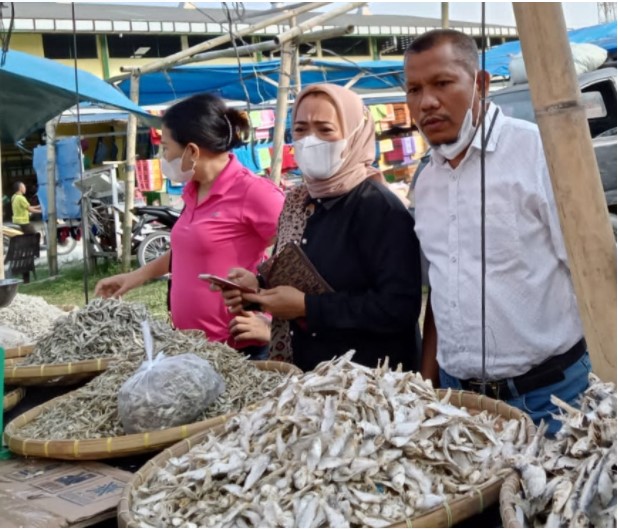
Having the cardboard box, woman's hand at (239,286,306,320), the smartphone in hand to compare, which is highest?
the smartphone in hand

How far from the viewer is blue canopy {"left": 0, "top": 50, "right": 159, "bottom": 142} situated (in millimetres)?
4854

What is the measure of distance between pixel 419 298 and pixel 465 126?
1.63ft

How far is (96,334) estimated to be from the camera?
248 centimetres

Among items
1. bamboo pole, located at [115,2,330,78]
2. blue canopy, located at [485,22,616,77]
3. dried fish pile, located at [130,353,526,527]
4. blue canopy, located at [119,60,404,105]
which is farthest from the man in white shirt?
blue canopy, located at [485,22,616,77]

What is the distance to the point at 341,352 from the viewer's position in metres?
2.21

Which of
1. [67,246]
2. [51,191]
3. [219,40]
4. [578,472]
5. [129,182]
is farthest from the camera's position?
[67,246]

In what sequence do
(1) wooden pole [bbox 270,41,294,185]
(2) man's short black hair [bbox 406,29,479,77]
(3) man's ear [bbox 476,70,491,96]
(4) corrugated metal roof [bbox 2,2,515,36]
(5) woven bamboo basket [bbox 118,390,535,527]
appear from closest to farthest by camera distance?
(5) woven bamboo basket [bbox 118,390,535,527]
(3) man's ear [bbox 476,70,491,96]
(2) man's short black hair [bbox 406,29,479,77]
(1) wooden pole [bbox 270,41,294,185]
(4) corrugated metal roof [bbox 2,2,515,36]

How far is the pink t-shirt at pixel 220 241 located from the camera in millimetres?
2760

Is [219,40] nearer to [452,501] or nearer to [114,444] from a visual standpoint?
[114,444]

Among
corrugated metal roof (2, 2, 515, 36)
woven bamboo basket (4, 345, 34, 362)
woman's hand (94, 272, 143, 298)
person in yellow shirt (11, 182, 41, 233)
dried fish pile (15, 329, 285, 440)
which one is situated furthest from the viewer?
corrugated metal roof (2, 2, 515, 36)

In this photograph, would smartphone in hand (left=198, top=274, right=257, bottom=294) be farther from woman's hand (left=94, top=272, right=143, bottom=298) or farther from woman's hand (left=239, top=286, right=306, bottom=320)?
woman's hand (left=94, top=272, right=143, bottom=298)

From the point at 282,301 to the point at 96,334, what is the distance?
2.30ft

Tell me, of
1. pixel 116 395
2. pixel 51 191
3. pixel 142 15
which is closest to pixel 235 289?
pixel 116 395

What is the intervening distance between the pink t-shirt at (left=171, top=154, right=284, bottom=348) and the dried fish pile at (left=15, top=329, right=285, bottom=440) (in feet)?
1.40
